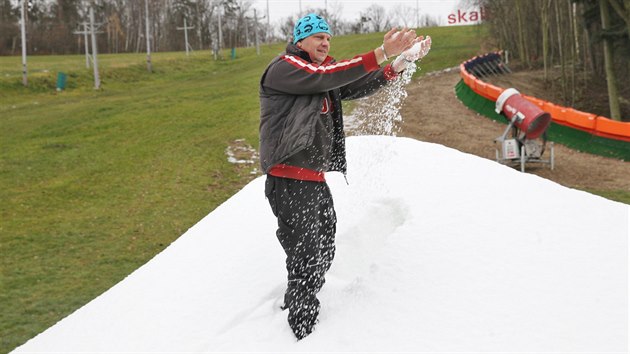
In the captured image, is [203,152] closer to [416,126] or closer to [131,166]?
[131,166]

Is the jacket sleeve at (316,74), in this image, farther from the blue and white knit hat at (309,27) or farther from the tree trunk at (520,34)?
the tree trunk at (520,34)

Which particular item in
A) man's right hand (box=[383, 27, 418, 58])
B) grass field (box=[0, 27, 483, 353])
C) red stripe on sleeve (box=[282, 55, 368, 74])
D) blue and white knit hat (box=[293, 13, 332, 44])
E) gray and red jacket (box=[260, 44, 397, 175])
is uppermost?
blue and white knit hat (box=[293, 13, 332, 44])

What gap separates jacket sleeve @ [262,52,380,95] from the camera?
3010 millimetres

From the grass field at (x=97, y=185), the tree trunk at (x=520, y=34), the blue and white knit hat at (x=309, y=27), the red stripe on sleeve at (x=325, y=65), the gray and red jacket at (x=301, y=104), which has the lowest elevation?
the grass field at (x=97, y=185)

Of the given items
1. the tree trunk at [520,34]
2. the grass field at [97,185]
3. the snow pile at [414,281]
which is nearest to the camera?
the snow pile at [414,281]

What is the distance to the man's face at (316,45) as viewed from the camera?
320cm

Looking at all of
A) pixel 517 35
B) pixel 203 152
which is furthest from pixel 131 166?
pixel 517 35

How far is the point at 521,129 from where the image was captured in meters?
9.98

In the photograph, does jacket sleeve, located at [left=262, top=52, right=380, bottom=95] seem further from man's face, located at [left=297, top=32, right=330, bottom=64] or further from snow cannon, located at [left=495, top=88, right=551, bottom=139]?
snow cannon, located at [left=495, top=88, right=551, bottom=139]

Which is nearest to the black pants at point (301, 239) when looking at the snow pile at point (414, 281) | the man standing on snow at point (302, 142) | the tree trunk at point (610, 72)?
the man standing on snow at point (302, 142)

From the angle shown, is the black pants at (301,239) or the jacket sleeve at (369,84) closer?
the black pants at (301,239)

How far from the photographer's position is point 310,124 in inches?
121

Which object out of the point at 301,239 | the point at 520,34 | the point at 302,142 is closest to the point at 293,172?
the point at 302,142

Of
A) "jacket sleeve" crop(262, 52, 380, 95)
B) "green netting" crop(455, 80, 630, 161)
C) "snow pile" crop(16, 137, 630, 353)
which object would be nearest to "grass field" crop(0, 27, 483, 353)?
"snow pile" crop(16, 137, 630, 353)
